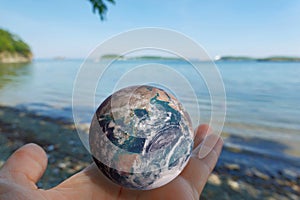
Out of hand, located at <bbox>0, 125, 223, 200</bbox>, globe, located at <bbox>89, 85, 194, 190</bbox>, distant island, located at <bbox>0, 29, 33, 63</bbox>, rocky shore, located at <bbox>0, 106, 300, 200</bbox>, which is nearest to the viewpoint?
hand, located at <bbox>0, 125, 223, 200</bbox>

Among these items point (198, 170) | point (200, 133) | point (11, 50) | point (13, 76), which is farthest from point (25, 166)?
point (11, 50)

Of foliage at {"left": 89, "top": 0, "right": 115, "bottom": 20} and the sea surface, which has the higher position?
foliage at {"left": 89, "top": 0, "right": 115, "bottom": 20}

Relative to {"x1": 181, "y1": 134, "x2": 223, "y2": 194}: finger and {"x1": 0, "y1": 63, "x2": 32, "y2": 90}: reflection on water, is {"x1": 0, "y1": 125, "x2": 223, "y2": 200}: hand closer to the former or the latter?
{"x1": 181, "y1": 134, "x2": 223, "y2": 194}: finger

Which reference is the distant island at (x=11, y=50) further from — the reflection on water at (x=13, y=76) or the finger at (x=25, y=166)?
the finger at (x=25, y=166)

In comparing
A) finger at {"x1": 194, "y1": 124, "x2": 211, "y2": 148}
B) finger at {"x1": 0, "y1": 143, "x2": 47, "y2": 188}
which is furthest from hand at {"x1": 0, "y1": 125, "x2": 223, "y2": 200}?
finger at {"x1": 194, "y1": 124, "x2": 211, "y2": 148}

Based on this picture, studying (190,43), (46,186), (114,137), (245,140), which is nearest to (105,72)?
(114,137)

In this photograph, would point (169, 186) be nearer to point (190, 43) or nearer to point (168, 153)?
point (168, 153)
